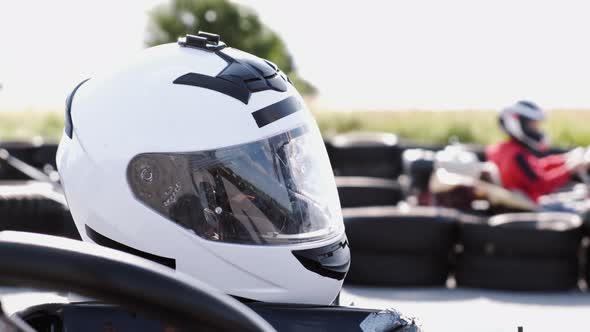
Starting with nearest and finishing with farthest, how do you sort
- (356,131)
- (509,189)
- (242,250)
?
(242,250)
(509,189)
(356,131)

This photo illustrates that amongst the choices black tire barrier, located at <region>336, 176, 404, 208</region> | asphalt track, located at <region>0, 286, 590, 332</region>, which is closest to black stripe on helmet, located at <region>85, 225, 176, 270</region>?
asphalt track, located at <region>0, 286, 590, 332</region>

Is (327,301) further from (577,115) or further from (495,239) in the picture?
(577,115)

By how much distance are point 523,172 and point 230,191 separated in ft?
18.8

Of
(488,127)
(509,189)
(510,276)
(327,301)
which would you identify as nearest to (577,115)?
(488,127)

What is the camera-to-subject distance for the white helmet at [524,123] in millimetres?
7293

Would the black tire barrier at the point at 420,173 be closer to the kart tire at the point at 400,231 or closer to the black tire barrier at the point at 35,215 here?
the kart tire at the point at 400,231

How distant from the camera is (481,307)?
5246 millimetres

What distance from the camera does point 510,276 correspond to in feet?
18.3

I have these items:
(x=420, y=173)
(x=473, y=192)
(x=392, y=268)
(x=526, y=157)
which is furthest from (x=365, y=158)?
(x=392, y=268)

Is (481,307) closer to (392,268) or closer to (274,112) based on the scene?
(392,268)

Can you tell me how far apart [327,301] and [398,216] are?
377cm

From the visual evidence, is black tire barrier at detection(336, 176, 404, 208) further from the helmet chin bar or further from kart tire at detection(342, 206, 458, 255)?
kart tire at detection(342, 206, 458, 255)

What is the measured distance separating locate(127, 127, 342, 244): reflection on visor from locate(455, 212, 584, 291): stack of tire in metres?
4.01

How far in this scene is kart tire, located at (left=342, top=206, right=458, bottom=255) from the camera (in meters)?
5.52
